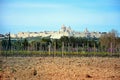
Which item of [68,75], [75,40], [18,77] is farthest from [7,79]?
[75,40]

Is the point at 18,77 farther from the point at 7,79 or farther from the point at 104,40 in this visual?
the point at 104,40

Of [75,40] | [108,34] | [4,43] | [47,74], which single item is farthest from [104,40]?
[47,74]

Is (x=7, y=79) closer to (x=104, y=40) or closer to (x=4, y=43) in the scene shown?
(x=4, y=43)

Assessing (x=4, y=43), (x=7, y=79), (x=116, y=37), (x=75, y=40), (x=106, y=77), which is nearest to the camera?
(x=7, y=79)

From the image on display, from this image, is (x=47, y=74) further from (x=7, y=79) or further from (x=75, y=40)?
(x=75, y=40)

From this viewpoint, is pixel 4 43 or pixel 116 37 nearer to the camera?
pixel 4 43

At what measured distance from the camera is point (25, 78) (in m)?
11.5

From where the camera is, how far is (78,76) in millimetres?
11875

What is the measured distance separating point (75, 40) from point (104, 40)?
10.7 metres

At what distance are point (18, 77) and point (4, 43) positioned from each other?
112 ft

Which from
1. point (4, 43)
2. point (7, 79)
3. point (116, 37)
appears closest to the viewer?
point (7, 79)

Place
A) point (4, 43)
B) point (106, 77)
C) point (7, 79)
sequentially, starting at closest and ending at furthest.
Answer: point (7, 79) → point (106, 77) → point (4, 43)

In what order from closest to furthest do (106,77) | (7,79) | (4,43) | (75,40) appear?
1. (7,79)
2. (106,77)
3. (4,43)
4. (75,40)

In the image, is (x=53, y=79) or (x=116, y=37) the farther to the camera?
(x=116, y=37)
